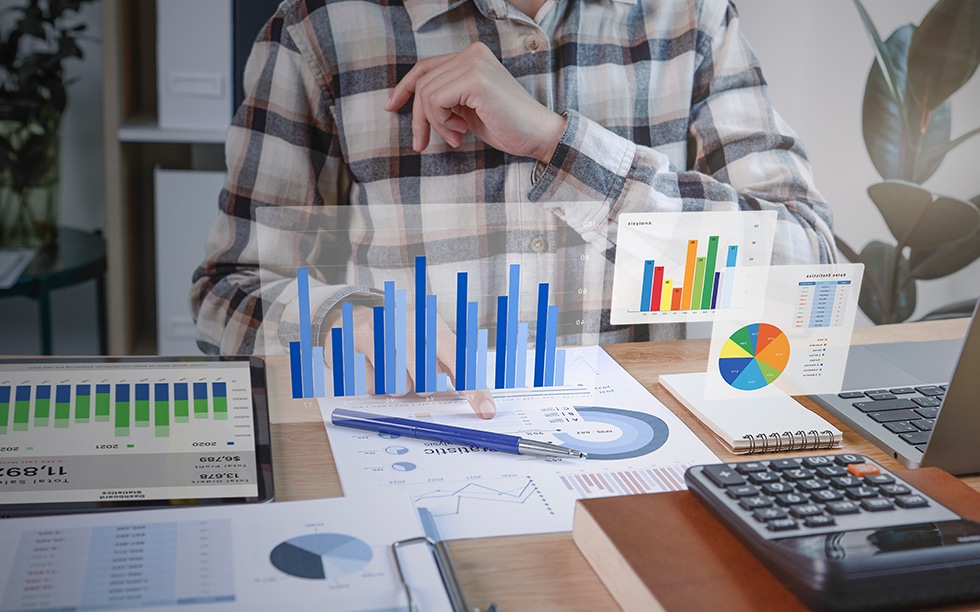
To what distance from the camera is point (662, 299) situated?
704mm

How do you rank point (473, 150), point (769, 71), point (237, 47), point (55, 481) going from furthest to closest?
point (769, 71), point (237, 47), point (473, 150), point (55, 481)

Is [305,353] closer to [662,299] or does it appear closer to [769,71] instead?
[662,299]

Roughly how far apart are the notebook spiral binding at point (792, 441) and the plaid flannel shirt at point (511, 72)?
26 centimetres

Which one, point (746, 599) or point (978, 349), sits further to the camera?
point (978, 349)

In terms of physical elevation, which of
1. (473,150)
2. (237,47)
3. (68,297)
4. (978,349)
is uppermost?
(237,47)

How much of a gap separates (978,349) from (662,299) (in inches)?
9.1

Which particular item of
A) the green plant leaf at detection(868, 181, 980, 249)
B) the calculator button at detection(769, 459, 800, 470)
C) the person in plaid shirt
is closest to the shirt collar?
the person in plaid shirt

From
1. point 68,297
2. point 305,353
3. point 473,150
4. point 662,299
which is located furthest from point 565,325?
point 68,297

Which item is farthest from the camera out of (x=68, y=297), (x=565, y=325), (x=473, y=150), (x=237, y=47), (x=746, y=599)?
(x=68, y=297)

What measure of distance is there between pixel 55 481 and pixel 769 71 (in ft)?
5.95

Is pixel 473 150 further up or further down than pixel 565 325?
further up

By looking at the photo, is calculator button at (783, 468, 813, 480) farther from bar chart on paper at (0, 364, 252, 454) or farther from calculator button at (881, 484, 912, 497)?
bar chart on paper at (0, 364, 252, 454)

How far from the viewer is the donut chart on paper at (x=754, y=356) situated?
71cm

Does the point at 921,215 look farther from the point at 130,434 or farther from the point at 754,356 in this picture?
the point at 130,434
